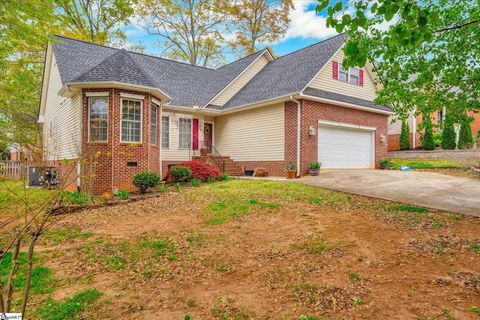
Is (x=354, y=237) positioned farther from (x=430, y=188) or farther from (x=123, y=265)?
(x=430, y=188)

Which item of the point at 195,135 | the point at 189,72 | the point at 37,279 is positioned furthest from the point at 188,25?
the point at 37,279

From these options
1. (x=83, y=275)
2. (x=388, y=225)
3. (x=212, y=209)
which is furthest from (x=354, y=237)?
(x=83, y=275)

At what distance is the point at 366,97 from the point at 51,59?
57.8 ft

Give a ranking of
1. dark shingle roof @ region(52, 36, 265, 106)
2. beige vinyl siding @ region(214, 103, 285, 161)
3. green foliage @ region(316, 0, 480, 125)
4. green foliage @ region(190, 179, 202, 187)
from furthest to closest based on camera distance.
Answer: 1. beige vinyl siding @ region(214, 103, 285, 161)
2. green foliage @ region(190, 179, 202, 187)
3. dark shingle roof @ region(52, 36, 265, 106)
4. green foliage @ region(316, 0, 480, 125)

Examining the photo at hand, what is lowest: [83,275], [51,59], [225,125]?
[83,275]

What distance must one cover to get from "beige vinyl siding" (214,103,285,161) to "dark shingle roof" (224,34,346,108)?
0.75 m

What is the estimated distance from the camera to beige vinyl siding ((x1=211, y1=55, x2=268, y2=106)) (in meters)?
17.2

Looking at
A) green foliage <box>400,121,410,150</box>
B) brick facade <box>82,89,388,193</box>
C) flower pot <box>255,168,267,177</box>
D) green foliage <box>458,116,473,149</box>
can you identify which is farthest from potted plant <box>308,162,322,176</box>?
green foliage <box>458,116,473,149</box>

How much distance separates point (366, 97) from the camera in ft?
53.5

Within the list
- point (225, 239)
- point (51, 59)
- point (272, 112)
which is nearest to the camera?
point (225, 239)

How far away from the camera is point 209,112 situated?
16312mm

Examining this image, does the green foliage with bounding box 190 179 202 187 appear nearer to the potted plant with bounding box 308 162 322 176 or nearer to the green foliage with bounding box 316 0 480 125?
the potted plant with bounding box 308 162 322 176

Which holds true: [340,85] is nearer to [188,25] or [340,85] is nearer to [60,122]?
[60,122]

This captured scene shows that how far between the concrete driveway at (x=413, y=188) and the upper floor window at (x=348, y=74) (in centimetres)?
546
